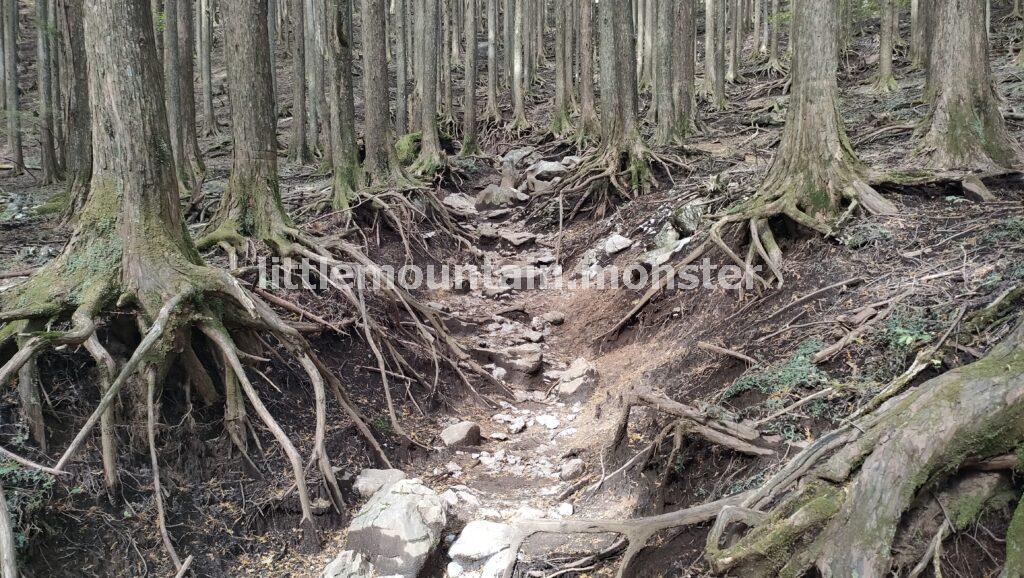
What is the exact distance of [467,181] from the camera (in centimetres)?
1488

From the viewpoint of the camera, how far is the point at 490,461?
558cm

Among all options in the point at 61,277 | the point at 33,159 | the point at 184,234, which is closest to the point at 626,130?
the point at 184,234

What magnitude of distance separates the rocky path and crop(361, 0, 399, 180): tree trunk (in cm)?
246

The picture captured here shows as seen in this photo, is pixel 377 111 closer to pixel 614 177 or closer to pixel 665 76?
pixel 614 177

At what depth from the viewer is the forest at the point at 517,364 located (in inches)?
111

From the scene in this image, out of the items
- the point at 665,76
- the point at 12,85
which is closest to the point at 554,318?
the point at 665,76

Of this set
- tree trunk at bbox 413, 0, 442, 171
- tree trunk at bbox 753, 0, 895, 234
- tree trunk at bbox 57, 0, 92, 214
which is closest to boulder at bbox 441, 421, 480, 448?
tree trunk at bbox 753, 0, 895, 234

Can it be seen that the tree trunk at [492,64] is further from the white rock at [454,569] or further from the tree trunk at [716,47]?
the white rock at [454,569]

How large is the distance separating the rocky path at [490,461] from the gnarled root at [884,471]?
5.67ft

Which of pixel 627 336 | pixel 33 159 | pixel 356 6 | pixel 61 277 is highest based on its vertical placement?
pixel 356 6

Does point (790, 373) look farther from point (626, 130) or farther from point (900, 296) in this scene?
point (626, 130)

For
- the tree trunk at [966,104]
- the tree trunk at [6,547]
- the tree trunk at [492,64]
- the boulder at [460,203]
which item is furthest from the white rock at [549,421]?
the tree trunk at [492,64]

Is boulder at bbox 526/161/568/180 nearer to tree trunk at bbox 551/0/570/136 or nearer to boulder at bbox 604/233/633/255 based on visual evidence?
tree trunk at bbox 551/0/570/136

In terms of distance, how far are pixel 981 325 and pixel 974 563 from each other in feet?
4.83
